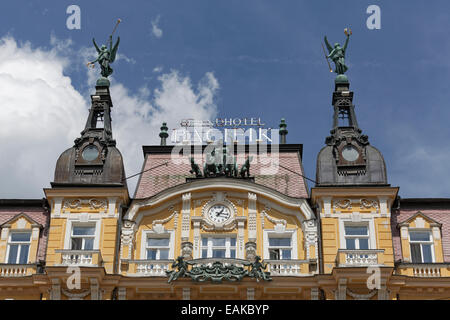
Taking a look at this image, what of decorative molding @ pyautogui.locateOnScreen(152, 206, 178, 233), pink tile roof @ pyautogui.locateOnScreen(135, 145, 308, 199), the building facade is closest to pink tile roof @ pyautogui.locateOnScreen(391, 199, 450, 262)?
the building facade

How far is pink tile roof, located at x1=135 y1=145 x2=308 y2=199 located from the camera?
135 feet

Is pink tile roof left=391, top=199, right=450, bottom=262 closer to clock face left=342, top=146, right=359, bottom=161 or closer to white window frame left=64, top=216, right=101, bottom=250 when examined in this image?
clock face left=342, top=146, right=359, bottom=161

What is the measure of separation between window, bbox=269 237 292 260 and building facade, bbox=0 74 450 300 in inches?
2.7

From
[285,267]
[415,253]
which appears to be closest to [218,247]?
[285,267]

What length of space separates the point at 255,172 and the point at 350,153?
5.23 m

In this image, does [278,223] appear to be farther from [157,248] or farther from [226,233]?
[157,248]

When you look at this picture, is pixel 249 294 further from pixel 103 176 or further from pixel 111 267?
pixel 103 176

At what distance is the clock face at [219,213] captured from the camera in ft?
128

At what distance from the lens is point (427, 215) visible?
39281 mm

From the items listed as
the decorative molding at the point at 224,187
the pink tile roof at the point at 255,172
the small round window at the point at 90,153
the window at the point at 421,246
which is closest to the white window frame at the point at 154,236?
the decorative molding at the point at 224,187

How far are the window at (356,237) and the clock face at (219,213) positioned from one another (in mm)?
5947

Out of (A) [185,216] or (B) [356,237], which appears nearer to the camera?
(B) [356,237]

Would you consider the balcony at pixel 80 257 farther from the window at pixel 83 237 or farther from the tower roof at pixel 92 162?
the tower roof at pixel 92 162

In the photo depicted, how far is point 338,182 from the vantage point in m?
39.0
